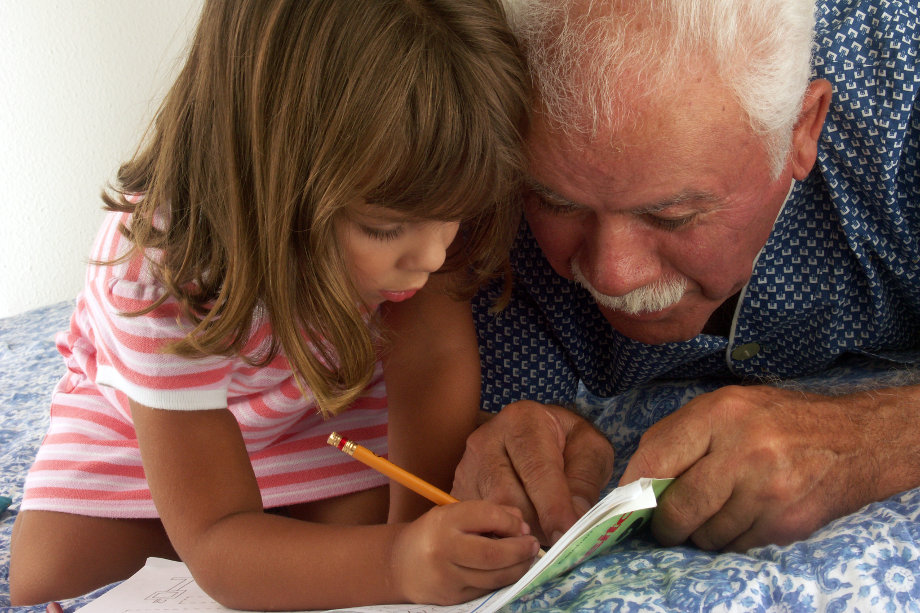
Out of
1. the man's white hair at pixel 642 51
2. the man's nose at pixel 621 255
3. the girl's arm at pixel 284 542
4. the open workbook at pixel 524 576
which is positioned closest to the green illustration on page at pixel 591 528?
the open workbook at pixel 524 576

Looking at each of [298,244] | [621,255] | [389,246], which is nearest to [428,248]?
[389,246]

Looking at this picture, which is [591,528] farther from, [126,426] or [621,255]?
[126,426]

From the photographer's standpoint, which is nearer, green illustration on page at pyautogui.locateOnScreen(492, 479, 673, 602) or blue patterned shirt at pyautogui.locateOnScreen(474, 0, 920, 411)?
green illustration on page at pyautogui.locateOnScreen(492, 479, 673, 602)

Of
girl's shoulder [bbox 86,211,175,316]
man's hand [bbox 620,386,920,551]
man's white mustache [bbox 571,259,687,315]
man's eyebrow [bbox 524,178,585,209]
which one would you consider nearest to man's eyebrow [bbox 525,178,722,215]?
man's eyebrow [bbox 524,178,585,209]

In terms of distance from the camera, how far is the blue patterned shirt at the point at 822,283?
4.30 feet

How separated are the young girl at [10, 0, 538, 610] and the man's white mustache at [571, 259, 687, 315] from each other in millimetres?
156

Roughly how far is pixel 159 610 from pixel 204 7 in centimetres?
71

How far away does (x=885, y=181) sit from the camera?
131 cm

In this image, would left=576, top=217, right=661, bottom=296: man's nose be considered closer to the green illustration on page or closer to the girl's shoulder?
the green illustration on page

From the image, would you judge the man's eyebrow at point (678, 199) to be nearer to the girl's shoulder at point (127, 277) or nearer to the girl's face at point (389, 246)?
the girl's face at point (389, 246)

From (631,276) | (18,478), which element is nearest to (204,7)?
(631,276)

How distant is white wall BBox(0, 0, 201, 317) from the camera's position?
123 inches

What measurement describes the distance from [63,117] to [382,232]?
2637 mm

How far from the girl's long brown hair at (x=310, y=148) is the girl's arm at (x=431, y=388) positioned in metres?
0.28
